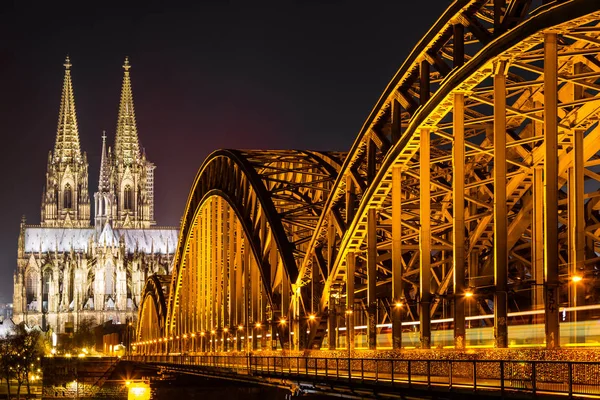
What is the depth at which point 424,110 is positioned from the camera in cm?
3691

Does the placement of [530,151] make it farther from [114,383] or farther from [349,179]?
[114,383]

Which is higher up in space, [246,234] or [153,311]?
[246,234]

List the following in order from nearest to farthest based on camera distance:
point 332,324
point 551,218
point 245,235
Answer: point 551,218 < point 332,324 < point 245,235

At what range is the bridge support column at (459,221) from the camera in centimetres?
3356

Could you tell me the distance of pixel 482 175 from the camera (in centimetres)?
4669

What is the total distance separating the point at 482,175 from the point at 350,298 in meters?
6.40

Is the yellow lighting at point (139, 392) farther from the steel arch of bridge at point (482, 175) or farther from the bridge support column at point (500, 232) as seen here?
the bridge support column at point (500, 232)

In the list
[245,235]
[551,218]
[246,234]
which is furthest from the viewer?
[245,235]

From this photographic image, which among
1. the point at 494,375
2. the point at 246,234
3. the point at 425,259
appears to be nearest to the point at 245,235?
the point at 246,234

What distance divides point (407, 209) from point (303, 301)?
30.8ft

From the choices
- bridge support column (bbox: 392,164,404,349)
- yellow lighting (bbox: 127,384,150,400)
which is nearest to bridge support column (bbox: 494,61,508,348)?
bridge support column (bbox: 392,164,404,349)

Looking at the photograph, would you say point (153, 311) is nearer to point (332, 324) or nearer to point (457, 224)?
point (332, 324)

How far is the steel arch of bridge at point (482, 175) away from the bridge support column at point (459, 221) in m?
0.04

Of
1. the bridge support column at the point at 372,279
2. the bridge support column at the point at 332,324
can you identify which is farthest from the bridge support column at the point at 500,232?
the bridge support column at the point at 332,324
